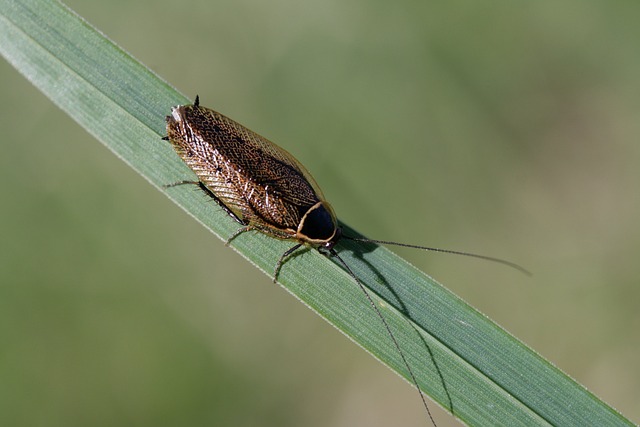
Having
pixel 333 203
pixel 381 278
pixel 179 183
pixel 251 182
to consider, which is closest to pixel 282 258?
pixel 251 182

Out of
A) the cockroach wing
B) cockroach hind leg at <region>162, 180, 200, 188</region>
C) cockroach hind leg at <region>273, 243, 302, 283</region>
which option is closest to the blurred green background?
the cockroach wing

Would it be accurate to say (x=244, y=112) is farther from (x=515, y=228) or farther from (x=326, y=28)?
(x=515, y=228)

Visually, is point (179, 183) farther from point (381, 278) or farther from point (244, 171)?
point (381, 278)

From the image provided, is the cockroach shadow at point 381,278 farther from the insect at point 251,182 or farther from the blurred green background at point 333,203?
the blurred green background at point 333,203

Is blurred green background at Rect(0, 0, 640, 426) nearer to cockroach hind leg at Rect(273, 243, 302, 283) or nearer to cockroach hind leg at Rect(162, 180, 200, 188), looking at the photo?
cockroach hind leg at Rect(273, 243, 302, 283)

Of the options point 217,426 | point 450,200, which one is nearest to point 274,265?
point 217,426

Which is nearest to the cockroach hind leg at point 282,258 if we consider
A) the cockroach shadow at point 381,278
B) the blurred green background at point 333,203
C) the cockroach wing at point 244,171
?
the cockroach wing at point 244,171

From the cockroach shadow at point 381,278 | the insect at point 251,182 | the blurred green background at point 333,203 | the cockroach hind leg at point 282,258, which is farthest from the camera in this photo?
the blurred green background at point 333,203

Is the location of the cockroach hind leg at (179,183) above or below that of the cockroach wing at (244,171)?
below
